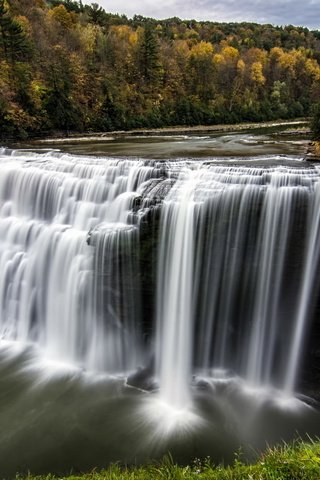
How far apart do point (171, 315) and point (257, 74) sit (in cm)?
6386

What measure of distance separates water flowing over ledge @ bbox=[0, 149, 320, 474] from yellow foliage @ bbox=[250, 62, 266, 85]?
5785 centimetres

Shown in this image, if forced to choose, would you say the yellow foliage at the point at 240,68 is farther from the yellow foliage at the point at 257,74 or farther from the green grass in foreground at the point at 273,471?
the green grass in foreground at the point at 273,471

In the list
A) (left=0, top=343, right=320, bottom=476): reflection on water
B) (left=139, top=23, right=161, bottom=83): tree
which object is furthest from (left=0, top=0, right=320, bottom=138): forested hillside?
(left=0, top=343, right=320, bottom=476): reflection on water

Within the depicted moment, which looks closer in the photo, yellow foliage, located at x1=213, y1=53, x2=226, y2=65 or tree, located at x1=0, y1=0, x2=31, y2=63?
tree, located at x1=0, y1=0, x2=31, y2=63

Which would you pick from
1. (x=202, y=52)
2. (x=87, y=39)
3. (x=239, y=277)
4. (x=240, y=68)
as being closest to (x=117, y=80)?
(x=87, y=39)

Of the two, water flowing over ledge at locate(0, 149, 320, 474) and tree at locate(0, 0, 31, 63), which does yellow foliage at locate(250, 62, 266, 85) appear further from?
water flowing over ledge at locate(0, 149, 320, 474)

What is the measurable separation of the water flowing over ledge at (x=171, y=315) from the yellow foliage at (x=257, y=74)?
5785cm

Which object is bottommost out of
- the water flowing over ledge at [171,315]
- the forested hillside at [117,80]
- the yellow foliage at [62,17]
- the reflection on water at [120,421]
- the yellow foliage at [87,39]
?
the reflection on water at [120,421]

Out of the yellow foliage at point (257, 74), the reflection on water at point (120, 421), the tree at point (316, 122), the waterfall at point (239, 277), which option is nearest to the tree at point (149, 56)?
the yellow foliage at point (257, 74)

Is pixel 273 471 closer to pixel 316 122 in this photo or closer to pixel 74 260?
pixel 74 260

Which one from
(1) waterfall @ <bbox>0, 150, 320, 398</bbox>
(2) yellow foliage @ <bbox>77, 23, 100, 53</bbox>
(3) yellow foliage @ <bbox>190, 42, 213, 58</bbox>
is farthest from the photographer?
(3) yellow foliage @ <bbox>190, 42, 213, 58</bbox>

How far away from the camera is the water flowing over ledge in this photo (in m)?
9.15

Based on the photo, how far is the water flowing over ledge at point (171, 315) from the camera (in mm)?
9148

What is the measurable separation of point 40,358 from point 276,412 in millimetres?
7305
